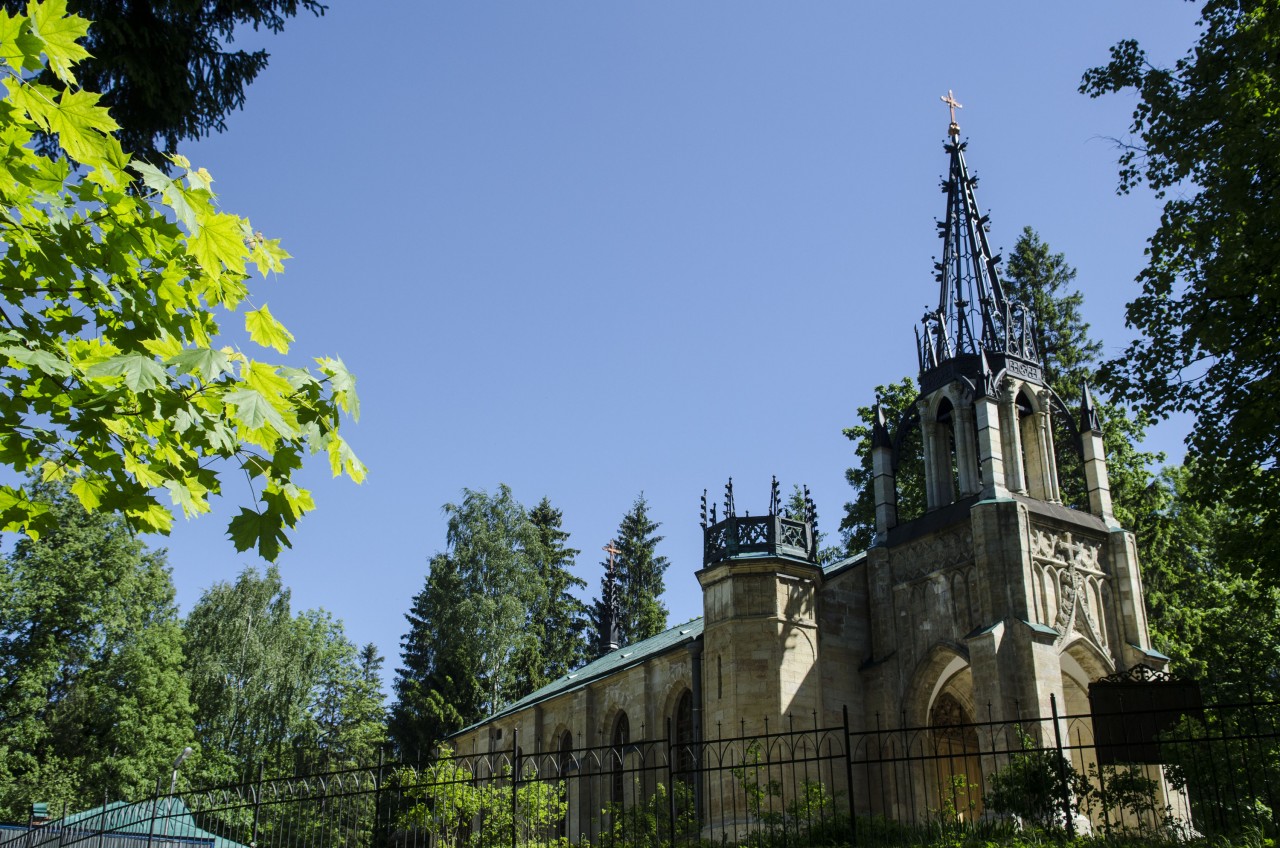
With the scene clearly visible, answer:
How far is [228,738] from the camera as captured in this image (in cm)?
4700

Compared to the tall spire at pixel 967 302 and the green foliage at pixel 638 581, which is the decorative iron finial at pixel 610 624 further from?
the tall spire at pixel 967 302

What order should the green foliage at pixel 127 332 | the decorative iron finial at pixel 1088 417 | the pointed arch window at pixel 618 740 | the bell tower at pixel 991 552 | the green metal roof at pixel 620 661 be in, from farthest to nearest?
the pointed arch window at pixel 618 740
the green metal roof at pixel 620 661
the decorative iron finial at pixel 1088 417
the bell tower at pixel 991 552
the green foliage at pixel 127 332

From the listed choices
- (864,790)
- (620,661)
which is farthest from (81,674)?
(864,790)

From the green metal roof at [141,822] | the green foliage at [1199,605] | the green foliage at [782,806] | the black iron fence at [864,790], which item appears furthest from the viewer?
the green foliage at [1199,605]

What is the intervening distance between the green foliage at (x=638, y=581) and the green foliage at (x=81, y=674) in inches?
958

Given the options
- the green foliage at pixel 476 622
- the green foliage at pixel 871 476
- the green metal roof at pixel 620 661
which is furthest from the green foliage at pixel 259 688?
the green foliage at pixel 871 476

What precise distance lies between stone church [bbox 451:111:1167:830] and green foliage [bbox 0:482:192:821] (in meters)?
24.1

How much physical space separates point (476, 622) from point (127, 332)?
4263cm

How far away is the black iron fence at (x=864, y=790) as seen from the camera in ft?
46.7

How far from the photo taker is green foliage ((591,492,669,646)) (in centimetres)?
5944

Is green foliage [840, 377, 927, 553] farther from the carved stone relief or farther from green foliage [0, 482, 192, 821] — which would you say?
green foliage [0, 482, 192, 821]

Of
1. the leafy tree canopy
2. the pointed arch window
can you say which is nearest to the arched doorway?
→ the pointed arch window

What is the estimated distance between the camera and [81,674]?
40.2 metres

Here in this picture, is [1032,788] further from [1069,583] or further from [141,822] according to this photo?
[141,822]
